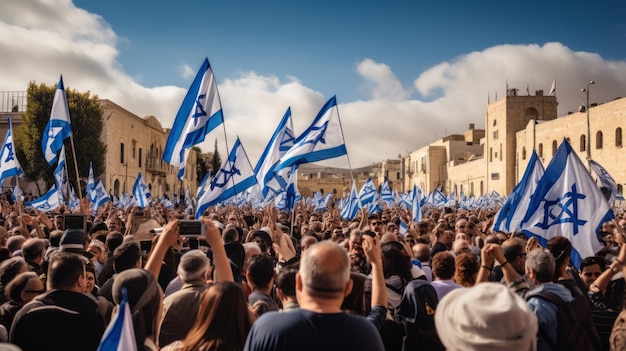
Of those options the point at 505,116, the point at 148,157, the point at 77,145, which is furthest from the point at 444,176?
the point at 77,145

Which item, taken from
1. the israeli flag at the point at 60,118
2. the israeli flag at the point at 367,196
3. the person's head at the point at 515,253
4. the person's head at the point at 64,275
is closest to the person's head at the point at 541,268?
the person's head at the point at 515,253

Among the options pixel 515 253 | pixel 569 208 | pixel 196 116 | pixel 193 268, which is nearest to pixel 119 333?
pixel 193 268

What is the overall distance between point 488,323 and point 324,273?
77 cm

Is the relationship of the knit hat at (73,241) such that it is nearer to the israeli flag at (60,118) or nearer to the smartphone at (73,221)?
the smartphone at (73,221)

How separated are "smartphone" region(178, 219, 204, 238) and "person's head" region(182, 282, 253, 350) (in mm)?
856

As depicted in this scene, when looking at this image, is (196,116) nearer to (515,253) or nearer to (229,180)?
(229,180)

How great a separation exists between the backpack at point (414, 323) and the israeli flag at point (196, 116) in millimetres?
6148

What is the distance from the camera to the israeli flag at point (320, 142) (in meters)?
10.2

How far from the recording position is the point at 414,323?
4.27m

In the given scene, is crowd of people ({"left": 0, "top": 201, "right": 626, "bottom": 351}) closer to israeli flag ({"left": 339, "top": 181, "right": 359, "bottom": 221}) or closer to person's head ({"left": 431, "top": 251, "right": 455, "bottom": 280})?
person's head ({"left": 431, "top": 251, "right": 455, "bottom": 280})

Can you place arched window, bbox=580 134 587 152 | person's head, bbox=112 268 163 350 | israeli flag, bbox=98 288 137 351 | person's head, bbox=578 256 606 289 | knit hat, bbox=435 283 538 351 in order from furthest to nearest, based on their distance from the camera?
arched window, bbox=580 134 587 152
person's head, bbox=578 256 606 289
person's head, bbox=112 268 163 350
israeli flag, bbox=98 288 137 351
knit hat, bbox=435 283 538 351

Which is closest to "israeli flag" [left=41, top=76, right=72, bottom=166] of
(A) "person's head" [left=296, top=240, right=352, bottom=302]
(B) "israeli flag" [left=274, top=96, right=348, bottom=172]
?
(B) "israeli flag" [left=274, top=96, right=348, bottom=172]

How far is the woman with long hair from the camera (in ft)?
9.58

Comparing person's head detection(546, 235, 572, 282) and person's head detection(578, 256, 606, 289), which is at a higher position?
person's head detection(546, 235, 572, 282)
